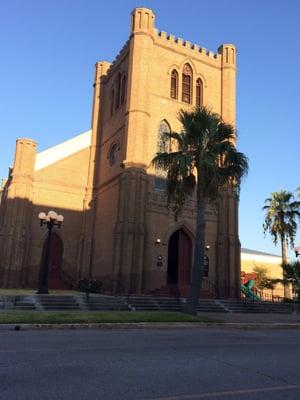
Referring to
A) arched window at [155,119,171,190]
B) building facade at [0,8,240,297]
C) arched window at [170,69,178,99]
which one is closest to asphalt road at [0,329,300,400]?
building facade at [0,8,240,297]

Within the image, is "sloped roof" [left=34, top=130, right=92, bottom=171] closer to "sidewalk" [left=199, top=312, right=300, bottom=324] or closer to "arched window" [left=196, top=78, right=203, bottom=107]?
"arched window" [left=196, top=78, right=203, bottom=107]

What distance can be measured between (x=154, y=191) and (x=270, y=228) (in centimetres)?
1466

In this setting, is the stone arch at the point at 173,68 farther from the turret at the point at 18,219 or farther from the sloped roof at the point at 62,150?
the turret at the point at 18,219

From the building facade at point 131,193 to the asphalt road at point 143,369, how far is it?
17.4 m

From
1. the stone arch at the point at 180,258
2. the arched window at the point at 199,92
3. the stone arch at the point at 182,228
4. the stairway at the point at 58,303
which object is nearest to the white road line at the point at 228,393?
the stairway at the point at 58,303

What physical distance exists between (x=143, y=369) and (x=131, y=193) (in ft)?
72.0

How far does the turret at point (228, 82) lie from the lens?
35531 millimetres

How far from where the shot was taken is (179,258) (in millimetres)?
31391

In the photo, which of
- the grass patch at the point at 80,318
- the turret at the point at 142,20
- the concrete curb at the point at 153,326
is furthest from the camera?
the turret at the point at 142,20

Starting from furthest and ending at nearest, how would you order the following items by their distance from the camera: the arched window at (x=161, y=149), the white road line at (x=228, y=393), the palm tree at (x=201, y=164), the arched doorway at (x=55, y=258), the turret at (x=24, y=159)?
1. the arched doorway at (x=55, y=258)
2. the turret at (x=24, y=159)
3. the arched window at (x=161, y=149)
4. the palm tree at (x=201, y=164)
5. the white road line at (x=228, y=393)

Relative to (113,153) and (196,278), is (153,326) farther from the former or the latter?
(113,153)

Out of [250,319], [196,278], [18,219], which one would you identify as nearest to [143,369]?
[196,278]

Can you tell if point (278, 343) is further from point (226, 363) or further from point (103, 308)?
point (103, 308)

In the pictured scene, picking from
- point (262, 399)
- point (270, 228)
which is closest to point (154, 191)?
point (270, 228)
